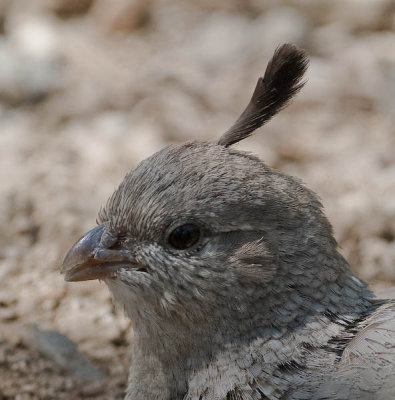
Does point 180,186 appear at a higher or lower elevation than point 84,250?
higher

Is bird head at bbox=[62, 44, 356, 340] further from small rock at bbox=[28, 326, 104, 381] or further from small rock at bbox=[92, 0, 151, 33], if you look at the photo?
small rock at bbox=[92, 0, 151, 33]

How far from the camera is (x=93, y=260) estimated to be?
11.8ft

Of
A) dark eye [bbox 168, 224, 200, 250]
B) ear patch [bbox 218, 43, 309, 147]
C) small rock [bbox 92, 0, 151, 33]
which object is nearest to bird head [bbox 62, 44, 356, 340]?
dark eye [bbox 168, 224, 200, 250]

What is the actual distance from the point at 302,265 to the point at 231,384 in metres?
0.58

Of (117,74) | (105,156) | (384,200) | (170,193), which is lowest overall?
(170,193)

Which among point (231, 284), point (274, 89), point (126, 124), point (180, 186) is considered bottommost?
point (231, 284)

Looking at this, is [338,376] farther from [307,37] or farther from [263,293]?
[307,37]

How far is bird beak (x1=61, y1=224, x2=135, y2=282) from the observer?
3561mm

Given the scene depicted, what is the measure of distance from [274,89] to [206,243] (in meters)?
0.85

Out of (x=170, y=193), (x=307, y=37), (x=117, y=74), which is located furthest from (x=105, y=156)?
(x=170, y=193)

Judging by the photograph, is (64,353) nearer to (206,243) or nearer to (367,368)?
(206,243)

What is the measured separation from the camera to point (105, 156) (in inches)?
246

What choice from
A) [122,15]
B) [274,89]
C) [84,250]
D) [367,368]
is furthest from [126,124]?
[367,368]

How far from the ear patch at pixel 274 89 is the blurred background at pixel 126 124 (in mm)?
1606
